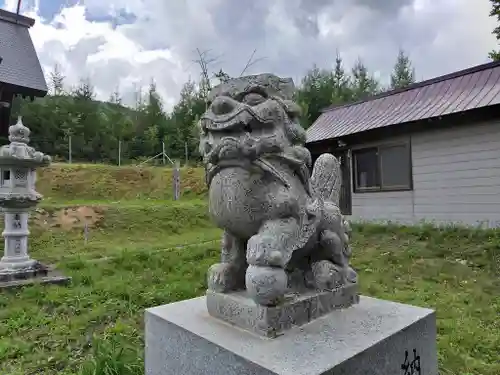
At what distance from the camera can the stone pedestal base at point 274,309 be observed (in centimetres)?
126

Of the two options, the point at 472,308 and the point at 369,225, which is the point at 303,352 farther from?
the point at 369,225

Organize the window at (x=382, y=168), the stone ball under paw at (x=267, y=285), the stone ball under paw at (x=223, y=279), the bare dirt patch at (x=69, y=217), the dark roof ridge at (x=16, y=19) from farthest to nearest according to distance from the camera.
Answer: the dark roof ridge at (x=16, y=19) < the bare dirt patch at (x=69, y=217) < the window at (x=382, y=168) < the stone ball under paw at (x=223, y=279) < the stone ball under paw at (x=267, y=285)

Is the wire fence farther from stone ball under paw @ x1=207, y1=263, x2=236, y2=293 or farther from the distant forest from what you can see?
stone ball under paw @ x1=207, y1=263, x2=236, y2=293

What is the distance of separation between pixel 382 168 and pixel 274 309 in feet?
20.3

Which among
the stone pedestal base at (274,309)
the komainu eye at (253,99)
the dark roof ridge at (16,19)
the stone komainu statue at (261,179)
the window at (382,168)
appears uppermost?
the dark roof ridge at (16,19)

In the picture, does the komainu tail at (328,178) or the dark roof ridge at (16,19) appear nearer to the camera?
the komainu tail at (328,178)

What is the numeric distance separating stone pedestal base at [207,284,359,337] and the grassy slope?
0.86 metres

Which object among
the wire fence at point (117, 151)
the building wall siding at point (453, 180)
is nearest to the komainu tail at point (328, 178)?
the building wall siding at point (453, 180)

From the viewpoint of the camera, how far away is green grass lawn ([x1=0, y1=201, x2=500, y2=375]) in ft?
7.29

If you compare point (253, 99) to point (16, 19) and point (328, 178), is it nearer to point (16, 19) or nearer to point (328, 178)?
point (328, 178)

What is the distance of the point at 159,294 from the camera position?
330 cm

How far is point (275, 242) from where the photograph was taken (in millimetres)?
1271

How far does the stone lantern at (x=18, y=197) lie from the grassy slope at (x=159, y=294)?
18.7 inches

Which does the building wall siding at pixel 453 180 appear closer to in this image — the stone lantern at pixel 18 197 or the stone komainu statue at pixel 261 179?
the stone komainu statue at pixel 261 179
